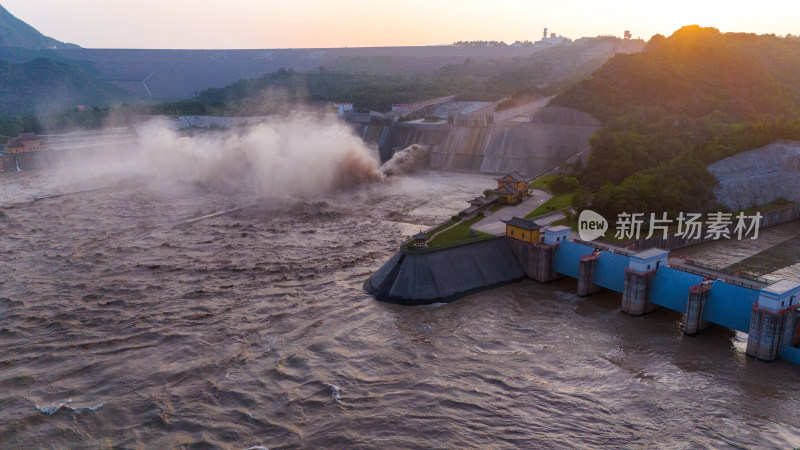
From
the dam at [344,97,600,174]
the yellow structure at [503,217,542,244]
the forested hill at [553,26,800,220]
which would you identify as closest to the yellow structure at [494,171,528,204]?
the forested hill at [553,26,800,220]

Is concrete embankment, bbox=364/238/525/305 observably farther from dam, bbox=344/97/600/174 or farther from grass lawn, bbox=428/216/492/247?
dam, bbox=344/97/600/174

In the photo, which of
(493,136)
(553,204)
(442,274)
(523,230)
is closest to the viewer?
(442,274)

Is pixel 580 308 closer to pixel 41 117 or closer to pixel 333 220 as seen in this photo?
pixel 333 220

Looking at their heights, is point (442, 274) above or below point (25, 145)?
below

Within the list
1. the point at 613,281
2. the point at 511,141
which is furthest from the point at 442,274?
the point at 511,141

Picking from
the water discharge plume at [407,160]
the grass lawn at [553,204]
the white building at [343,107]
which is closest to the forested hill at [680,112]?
the grass lawn at [553,204]

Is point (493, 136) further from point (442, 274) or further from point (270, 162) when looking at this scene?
point (442, 274)
